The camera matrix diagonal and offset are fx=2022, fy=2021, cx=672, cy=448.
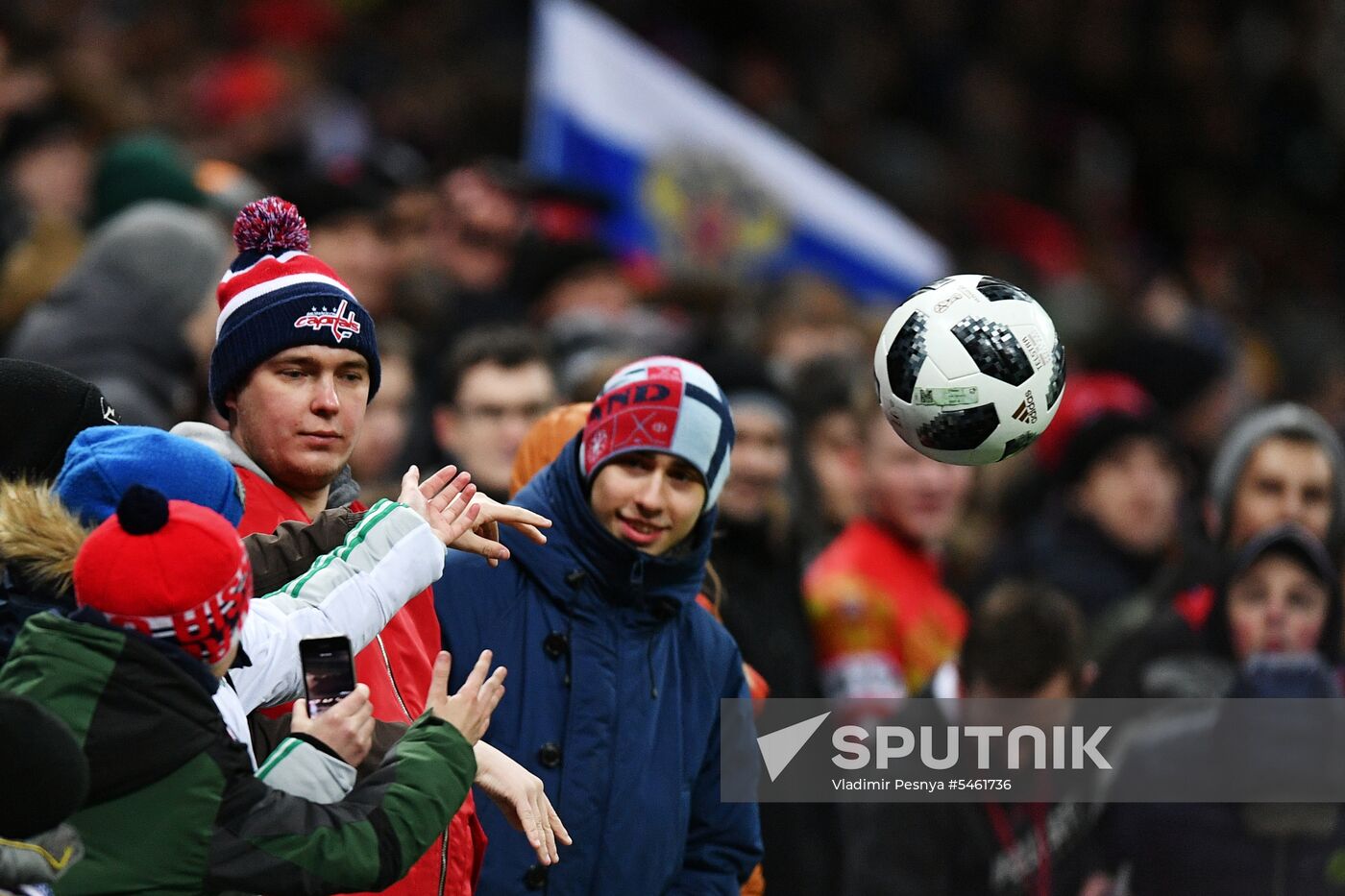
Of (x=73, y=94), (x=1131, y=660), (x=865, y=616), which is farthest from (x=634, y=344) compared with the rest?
(x=73, y=94)

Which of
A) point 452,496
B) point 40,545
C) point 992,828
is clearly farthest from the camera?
point 992,828

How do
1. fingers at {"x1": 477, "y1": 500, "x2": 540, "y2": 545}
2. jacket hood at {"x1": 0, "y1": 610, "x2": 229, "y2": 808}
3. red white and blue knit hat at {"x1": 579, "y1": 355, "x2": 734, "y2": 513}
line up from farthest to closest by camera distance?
red white and blue knit hat at {"x1": 579, "y1": 355, "x2": 734, "y2": 513} < fingers at {"x1": 477, "y1": 500, "x2": 540, "y2": 545} < jacket hood at {"x1": 0, "y1": 610, "x2": 229, "y2": 808}

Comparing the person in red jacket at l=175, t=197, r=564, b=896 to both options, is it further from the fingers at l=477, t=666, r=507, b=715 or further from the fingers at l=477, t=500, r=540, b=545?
the fingers at l=477, t=666, r=507, b=715

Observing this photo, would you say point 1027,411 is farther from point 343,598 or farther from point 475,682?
point 343,598

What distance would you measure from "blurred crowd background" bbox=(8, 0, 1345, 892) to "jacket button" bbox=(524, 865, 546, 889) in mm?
1342

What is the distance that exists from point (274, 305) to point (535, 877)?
1355mm

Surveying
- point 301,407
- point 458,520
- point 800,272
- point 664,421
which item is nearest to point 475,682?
point 458,520

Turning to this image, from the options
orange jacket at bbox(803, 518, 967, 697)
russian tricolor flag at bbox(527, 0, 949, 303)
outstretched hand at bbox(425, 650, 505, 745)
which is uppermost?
russian tricolor flag at bbox(527, 0, 949, 303)

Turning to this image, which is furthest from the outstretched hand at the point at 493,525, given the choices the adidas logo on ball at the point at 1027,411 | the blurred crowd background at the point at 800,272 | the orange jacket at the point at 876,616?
the orange jacket at the point at 876,616

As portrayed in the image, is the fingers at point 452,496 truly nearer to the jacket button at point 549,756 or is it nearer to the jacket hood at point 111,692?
the jacket button at point 549,756

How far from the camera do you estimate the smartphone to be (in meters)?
3.68

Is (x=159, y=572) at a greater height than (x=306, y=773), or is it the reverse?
(x=159, y=572)

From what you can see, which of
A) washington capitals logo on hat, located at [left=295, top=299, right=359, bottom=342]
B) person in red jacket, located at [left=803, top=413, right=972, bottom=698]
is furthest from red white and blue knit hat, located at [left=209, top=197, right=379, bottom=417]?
person in red jacket, located at [left=803, top=413, right=972, bottom=698]

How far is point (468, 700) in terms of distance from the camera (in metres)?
3.74
